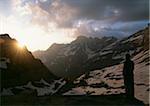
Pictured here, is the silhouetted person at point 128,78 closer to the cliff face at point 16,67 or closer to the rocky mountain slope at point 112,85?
the rocky mountain slope at point 112,85

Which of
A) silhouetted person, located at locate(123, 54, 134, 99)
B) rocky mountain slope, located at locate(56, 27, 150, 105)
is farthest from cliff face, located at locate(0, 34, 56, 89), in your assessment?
silhouetted person, located at locate(123, 54, 134, 99)

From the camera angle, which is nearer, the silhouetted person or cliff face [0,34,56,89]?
the silhouetted person

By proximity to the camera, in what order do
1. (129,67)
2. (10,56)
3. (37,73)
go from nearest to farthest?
1. (129,67)
2. (10,56)
3. (37,73)

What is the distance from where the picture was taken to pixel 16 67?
400 ft

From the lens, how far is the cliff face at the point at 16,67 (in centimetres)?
11044

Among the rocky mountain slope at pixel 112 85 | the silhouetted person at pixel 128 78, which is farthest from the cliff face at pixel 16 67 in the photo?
the silhouetted person at pixel 128 78

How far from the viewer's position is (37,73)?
142 m

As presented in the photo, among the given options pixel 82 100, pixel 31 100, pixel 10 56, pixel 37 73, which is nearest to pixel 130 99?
pixel 82 100

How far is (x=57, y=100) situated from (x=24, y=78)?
96.8m

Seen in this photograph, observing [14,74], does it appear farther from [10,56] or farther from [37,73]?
[37,73]

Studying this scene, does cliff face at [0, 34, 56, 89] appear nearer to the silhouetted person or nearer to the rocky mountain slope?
the rocky mountain slope

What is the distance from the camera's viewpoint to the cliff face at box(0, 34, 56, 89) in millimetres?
110438

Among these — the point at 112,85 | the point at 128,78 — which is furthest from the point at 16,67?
the point at 128,78

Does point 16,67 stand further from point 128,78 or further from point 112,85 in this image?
point 128,78
